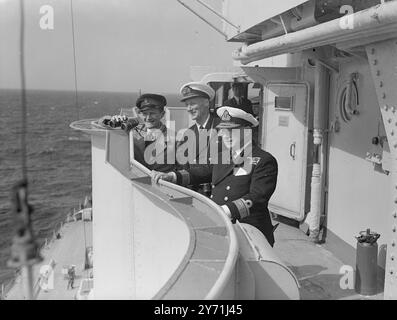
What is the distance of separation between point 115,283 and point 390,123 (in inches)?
116

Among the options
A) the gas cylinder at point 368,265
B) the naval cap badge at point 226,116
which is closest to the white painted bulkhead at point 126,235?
the naval cap badge at point 226,116

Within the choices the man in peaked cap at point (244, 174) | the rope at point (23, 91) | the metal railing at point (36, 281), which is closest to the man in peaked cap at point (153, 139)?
the man in peaked cap at point (244, 174)

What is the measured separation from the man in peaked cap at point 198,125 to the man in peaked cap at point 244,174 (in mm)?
439

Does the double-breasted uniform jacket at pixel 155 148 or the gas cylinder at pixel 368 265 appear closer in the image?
the gas cylinder at pixel 368 265

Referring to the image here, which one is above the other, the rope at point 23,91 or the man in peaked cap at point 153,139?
the rope at point 23,91

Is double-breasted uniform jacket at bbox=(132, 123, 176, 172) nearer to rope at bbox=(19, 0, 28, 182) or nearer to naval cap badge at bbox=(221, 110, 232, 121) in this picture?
naval cap badge at bbox=(221, 110, 232, 121)

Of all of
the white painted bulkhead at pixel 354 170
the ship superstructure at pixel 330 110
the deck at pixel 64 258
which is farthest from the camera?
the deck at pixel 64 258

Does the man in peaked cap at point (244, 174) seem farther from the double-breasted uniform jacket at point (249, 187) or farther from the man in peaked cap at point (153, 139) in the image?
the man in peaked cap at point (153, 139)

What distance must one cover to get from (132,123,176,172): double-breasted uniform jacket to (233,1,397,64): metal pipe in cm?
134

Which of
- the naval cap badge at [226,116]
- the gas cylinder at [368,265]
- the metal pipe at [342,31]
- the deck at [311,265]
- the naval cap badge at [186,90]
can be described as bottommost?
the deck at [311,265]

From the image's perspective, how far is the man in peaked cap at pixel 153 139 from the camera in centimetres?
432

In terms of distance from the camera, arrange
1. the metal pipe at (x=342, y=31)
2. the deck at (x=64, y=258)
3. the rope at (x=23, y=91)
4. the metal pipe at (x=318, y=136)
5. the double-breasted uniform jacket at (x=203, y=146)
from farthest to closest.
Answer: the deck at (x=64, y=258), the metal pipe at (x=318, y=136), the double-breasted uniform jacket at (x=203, y=146), the metal pipe at (x=342, y=31), the rope at (x=23, y=91)

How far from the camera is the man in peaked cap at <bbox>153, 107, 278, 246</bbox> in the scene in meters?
3.05
